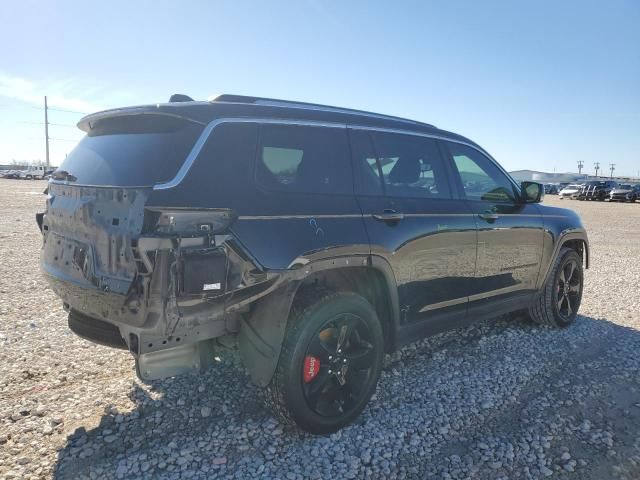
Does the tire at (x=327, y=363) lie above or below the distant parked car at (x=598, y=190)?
below

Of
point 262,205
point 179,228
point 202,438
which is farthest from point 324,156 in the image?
point 202,438

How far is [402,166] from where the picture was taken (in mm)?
3592

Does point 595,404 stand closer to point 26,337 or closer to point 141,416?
point 141,416

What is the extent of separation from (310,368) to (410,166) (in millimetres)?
1730

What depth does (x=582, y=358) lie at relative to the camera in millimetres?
4359

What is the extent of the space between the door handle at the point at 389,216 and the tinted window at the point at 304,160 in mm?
261

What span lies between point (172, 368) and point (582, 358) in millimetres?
3679

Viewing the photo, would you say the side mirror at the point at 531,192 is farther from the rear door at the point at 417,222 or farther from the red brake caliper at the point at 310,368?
the red brake caliper at the point at 310,368

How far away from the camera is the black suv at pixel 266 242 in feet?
7.70

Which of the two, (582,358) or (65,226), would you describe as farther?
(582,358)

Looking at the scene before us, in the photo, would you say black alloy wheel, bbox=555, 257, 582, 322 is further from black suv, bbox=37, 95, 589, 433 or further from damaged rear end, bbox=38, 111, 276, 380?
damaged rear end, bbox=38, 111, 276, 380

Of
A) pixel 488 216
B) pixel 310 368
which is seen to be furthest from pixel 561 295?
pixel 310 368

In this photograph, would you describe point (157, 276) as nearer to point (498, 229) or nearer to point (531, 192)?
point (498, 229)

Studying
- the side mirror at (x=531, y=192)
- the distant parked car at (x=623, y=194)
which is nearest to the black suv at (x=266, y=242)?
the side mirror at (x=531, y=192)
